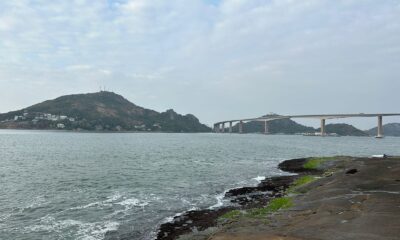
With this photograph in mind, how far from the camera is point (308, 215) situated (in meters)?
24.8

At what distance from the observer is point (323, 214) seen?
79.0 feet

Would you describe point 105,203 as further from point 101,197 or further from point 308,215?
point 308,215

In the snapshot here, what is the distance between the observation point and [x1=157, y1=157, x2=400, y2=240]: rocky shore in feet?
64.6

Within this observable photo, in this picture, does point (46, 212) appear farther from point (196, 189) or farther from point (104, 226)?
point (196, 189)

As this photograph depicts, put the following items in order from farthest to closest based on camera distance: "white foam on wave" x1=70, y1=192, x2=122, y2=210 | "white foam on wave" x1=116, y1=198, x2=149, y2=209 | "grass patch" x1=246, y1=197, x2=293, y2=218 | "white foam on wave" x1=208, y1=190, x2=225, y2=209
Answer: "white foam on wave" x1=116, y1=198, x2=149, y2=209
"white foam on wave" x1=70, y1=192, x2=122, y2=210
"white foam on wave" x1=208, y1=190, x2=225, y2=209
"grass patch" x1=246, y1=197, x2=293, y2=218

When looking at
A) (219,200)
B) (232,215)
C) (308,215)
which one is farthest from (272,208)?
(219,200)

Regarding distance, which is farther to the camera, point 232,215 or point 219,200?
point 219,200

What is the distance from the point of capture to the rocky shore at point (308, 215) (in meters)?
19.7

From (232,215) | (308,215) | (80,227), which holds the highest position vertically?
(308,215)

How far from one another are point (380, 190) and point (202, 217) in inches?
613

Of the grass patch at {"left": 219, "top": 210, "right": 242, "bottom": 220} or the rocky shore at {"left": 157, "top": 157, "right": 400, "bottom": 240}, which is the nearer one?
the rocky shore at {"left": 157, "top": 157, "right": 400, "bottom": 240}

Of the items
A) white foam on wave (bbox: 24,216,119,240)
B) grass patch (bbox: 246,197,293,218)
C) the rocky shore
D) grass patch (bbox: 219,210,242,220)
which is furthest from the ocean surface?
grass patch (bbox: 246,197,293,218)

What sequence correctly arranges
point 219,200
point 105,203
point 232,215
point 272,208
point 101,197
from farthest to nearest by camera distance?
point 101,197, point 219,200, point 105,203, point 272,208, point 232,215

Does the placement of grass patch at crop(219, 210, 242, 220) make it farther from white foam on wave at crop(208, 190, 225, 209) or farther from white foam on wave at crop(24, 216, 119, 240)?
white foam on wave at crop(24, 216, 119, 240)
